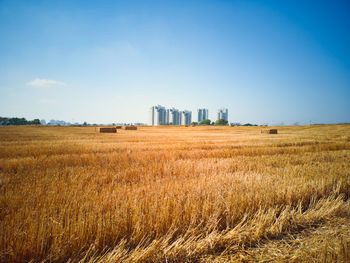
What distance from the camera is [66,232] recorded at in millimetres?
1829

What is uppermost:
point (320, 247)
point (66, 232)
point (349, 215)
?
point (66, 232)

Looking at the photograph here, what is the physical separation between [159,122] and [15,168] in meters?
192

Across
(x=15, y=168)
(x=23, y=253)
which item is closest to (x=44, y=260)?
(x=23, y=253)

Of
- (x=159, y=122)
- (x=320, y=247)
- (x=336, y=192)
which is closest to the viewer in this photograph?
(x=320, y=247)

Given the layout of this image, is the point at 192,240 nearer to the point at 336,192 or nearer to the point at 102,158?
the point at 336,192

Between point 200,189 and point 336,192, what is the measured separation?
10.5 feet

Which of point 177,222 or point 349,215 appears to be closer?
point 177,222

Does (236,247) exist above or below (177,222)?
below

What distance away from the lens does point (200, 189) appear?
313 centimetres

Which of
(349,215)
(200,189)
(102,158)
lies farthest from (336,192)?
(102,158)

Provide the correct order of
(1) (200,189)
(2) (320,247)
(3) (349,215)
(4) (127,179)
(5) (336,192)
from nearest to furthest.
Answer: (2) (320,247)
(3) (349,215)
(1) (200,189)
(5) (336,192)
(4) (127,179)

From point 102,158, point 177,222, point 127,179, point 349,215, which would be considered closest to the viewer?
point 177,222

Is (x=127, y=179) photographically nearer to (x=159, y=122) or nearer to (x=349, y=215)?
(x=349, y=215)

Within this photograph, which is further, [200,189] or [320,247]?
[200,189]
